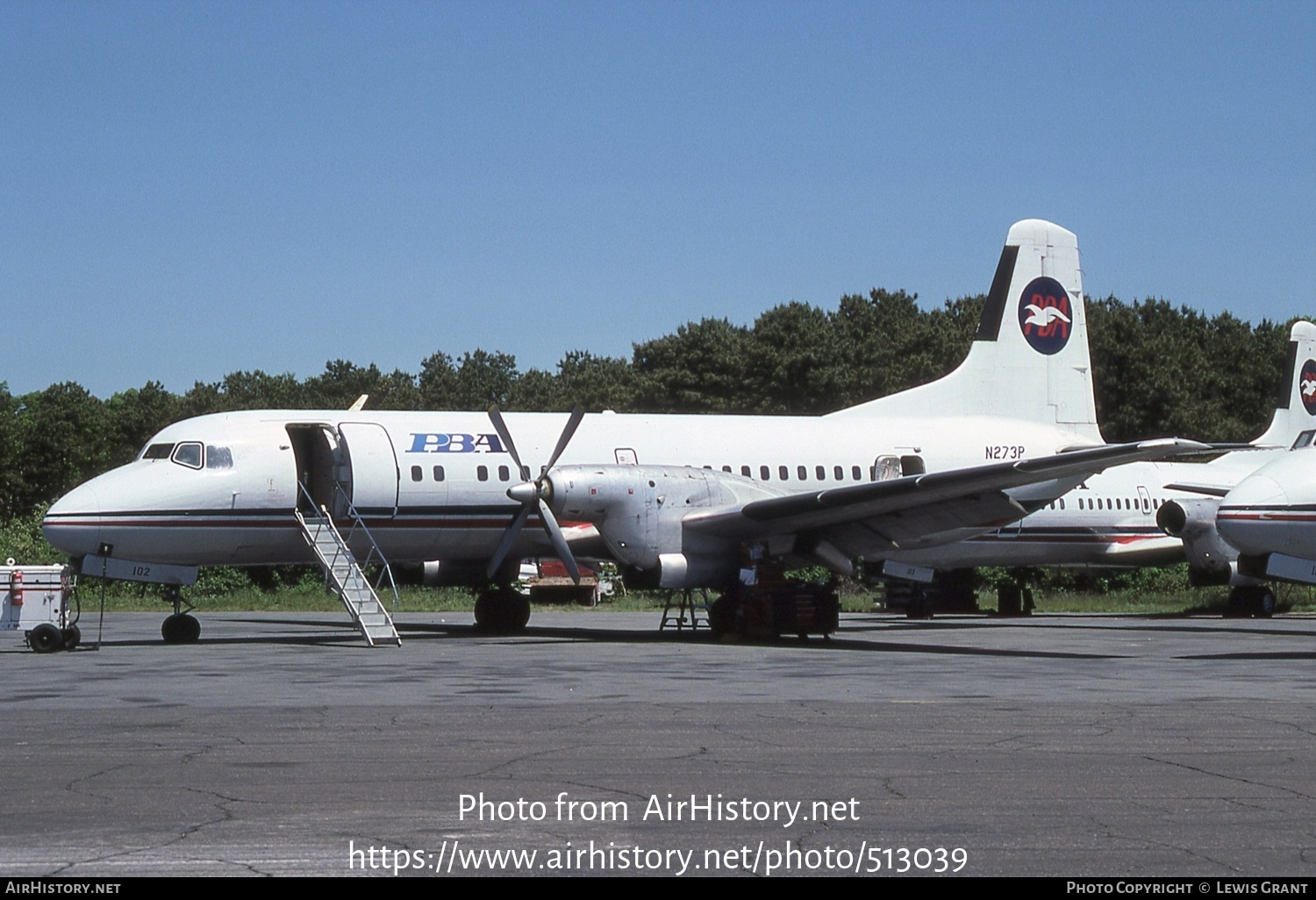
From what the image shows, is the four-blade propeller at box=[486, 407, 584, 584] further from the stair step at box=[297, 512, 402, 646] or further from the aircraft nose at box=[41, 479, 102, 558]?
the aircraft nose at box=[41, 479, 102, 558]

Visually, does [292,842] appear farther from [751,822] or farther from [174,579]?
[174,579]

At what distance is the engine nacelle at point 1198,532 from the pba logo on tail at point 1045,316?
503 centimetres

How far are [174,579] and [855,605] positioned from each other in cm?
2448

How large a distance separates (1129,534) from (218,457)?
21.8 meters

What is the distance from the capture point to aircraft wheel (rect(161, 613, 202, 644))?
22.7 metres

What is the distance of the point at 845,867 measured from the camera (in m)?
6.53

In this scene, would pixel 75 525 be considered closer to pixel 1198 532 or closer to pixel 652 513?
pixel 652 513

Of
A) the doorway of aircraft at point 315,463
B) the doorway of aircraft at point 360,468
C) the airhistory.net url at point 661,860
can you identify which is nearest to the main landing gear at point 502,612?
the doorway of aircraft at point 360,468

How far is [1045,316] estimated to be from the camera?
31.8 meters

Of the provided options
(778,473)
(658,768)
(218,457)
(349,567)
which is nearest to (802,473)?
(778,473)

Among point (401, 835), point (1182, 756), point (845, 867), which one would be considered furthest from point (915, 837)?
point (1182, 756)

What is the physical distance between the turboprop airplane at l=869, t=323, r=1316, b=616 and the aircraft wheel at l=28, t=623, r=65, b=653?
16813 mm

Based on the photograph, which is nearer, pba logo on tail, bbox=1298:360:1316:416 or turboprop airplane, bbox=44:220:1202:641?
turboprop airplane, bbox=44:220:1202:641

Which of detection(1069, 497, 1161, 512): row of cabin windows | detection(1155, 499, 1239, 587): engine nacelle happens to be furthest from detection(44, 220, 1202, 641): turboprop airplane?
detection(1155, 499, 1239, 587): engine nacelle
